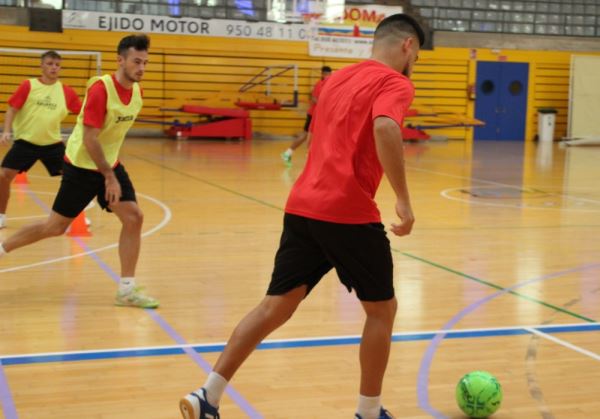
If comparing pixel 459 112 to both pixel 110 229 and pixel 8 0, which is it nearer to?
pixel 8 0

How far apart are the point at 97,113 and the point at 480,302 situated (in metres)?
2.82

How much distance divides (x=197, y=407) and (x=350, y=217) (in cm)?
95

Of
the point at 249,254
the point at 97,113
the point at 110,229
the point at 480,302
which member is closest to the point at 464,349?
the point at 480,302

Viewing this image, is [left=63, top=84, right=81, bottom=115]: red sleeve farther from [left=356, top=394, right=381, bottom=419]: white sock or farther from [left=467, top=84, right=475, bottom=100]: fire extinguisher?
[left=467, top=84, right=475, bottom=100]: fire extinguisher

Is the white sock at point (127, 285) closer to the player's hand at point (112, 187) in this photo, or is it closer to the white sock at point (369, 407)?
the player's hand at point (112, 187)

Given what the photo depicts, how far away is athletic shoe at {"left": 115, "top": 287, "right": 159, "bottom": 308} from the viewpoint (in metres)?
5.85

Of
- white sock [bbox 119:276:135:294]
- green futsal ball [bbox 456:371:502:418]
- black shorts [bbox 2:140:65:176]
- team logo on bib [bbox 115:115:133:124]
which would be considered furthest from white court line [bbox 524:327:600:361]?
black shorts [bbox 2:140:65:176]

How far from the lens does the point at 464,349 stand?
5.00 meters

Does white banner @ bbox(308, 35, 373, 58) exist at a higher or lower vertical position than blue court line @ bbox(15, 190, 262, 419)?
higher

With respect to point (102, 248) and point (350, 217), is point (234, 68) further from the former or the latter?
point (350, 217)

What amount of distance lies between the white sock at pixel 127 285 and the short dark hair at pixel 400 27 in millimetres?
2918

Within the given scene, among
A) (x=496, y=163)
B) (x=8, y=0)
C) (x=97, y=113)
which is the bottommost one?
(x=496, y=163)

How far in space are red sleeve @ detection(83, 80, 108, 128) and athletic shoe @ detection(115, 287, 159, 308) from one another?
3.59ft

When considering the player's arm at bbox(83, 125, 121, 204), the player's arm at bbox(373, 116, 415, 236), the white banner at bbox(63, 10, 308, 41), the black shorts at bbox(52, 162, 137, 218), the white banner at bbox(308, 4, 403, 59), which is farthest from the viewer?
the white banner at bbox(308, 4, 403, 59)
